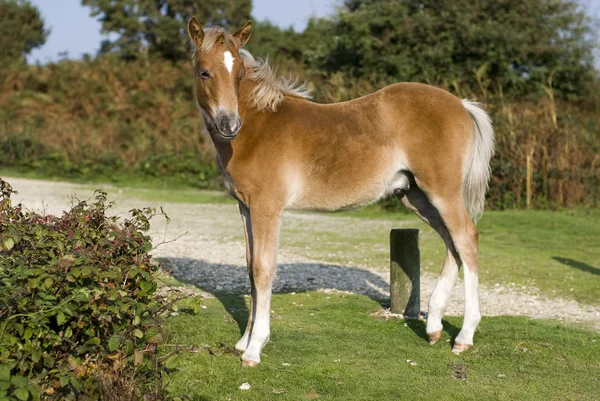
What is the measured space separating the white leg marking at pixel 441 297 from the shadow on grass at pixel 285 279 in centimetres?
163

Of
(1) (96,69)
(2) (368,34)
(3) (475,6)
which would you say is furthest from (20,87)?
(3) (475,6)

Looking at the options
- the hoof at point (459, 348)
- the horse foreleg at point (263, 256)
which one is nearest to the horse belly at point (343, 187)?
the horse foreleg at point (263, 256)

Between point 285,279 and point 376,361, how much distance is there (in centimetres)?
368

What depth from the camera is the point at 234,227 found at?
14.0 metres

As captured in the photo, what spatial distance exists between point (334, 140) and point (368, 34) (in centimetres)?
1833

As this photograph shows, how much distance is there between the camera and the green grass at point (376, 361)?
5035 mm

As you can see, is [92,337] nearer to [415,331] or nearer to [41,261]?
[41,261]

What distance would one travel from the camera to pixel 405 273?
745cm

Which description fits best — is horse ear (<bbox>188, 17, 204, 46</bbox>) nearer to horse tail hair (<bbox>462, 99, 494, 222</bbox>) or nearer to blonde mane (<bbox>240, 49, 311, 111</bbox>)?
blonde mane (<bbox>240, 49, 311, 111</bbox>)

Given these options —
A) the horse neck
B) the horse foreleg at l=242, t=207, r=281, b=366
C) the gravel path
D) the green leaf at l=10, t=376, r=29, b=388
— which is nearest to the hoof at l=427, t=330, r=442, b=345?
the horse foreleg at l=242, t=207, r=281, b=366

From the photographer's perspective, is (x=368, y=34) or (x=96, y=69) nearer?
(x=368, y=34)

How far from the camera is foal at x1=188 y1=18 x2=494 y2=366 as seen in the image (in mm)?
5723

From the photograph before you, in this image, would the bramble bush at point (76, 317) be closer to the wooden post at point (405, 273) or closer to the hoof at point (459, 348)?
the hoof at point (459, 348)

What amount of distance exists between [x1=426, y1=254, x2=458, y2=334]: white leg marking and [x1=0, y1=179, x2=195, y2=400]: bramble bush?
2467 mm
